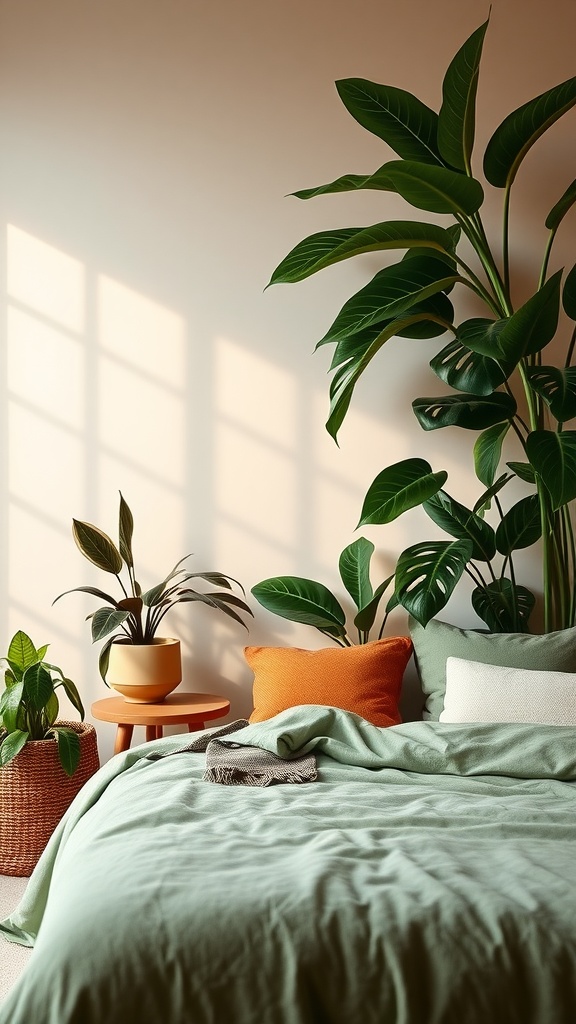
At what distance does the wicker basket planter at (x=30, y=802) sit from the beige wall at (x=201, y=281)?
55cm

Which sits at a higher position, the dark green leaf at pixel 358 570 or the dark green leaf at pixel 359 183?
Result: the dark green leaf at pixel 359 183

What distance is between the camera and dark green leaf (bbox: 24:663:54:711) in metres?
2.90

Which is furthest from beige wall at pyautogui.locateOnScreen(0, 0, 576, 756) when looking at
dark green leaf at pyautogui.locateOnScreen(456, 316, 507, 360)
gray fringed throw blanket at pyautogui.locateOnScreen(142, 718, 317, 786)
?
gray fringed throw blanket at pyautogui.locateOnScreen(142, 718, 317, 786)

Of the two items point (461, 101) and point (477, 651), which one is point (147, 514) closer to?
point (477, 651)

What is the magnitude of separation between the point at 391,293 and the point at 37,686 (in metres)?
1.64

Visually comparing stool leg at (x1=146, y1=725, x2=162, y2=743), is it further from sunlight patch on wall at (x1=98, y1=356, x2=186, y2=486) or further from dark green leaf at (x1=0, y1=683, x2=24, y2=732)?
sunlight patch on wall at (x1=98, y1=356, x2=186, y2=486)

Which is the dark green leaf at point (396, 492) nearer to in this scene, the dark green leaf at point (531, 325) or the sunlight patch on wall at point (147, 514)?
the dark green leaf at point (531, 325)

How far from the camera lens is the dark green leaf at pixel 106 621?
2879 mm

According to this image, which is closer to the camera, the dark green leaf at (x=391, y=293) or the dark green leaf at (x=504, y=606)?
the dark green leaf at (x=391, y=293)

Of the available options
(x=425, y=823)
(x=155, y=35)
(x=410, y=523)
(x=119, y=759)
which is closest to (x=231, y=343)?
(x=410, y=523)

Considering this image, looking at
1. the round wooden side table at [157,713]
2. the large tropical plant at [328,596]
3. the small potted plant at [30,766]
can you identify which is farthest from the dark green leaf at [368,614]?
the small potted plant at [30,766]

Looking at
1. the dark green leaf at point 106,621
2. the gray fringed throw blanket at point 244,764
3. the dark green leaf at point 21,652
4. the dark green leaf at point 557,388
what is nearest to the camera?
the gray fringed throw blanket at point 244,764

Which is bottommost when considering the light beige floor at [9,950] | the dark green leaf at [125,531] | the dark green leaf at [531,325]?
the light beige floor at [9,950]

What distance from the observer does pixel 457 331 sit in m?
2.83
